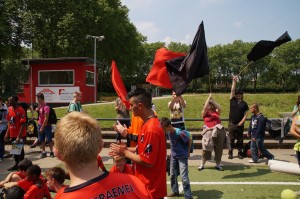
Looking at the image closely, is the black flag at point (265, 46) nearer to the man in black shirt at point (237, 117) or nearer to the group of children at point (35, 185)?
the man in black shirt at point (237, 117)

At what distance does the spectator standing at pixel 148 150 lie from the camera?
3.29 m

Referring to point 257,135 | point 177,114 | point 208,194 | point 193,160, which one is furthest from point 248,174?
point 177,114

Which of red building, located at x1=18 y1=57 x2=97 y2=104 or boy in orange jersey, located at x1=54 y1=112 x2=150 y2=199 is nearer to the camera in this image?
boy in orange jersey, located at x1=54 y1=112 x2=150 y2=199

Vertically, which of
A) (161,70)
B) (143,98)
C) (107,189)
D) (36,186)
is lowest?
(36,186)

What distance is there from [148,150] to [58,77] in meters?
22.6

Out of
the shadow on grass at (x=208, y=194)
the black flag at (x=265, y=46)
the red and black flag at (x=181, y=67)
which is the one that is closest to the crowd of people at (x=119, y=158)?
the shadow on grass at (x=208, y=194)

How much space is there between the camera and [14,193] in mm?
4840

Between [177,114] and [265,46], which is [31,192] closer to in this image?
[177,114]

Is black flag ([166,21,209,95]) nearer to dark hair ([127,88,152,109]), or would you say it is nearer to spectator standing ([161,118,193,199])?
spectator standing ([161,118,193,199])

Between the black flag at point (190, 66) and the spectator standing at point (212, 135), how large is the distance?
183cm

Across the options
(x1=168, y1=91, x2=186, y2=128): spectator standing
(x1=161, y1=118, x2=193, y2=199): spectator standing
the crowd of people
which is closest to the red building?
the crowd of people

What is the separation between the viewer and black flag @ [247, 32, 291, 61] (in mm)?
8438

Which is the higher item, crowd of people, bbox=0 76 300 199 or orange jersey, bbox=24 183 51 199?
crowd of people, bbox=0 76 300 199

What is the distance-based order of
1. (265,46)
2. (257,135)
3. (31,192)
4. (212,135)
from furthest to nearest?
(257,135)
(212,135)
(265,46)
(31,192)
